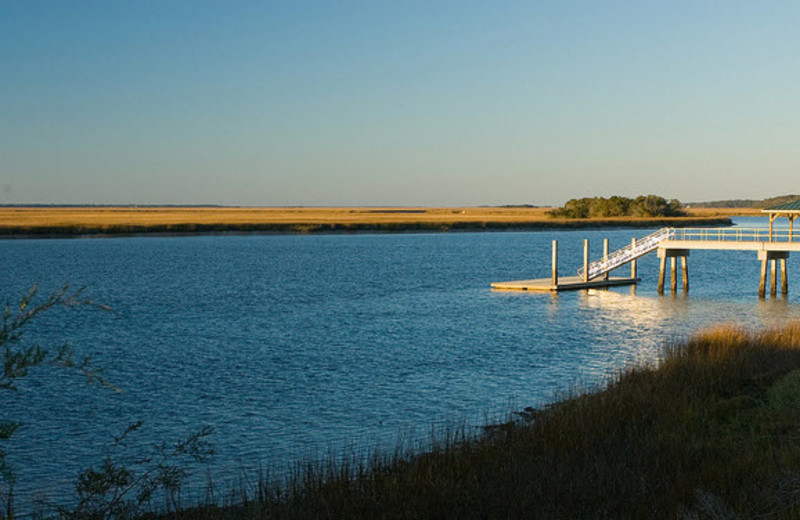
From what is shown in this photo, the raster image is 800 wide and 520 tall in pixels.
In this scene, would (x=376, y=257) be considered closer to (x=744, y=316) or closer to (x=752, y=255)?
(x=752, y=255)

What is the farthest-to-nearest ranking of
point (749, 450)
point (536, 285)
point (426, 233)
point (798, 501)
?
point (426, 233) < point (536, 285) < point (749, 450) < point (798, 501)

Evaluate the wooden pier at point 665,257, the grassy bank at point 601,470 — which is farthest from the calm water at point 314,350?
the grassy bank at point 601,470

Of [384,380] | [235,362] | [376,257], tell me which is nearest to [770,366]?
[384,380]

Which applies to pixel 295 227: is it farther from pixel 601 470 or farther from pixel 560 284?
pixel 601 470

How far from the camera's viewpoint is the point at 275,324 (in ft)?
125

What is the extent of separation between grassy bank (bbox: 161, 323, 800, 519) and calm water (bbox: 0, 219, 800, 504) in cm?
341

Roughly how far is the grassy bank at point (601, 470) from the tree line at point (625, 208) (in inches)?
6273

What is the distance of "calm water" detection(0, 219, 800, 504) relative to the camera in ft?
61.2

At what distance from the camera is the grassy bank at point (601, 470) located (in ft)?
34.9

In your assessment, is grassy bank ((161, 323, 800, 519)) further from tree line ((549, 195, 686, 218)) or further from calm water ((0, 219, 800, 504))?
tree line ((549, 195, 686, 218))

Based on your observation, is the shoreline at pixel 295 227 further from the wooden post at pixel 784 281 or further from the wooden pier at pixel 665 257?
the wooden post at pixel 784 281

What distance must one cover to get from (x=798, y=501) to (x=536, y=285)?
132 ft

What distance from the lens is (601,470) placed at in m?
12.0

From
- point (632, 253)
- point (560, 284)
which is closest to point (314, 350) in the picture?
point (560, 284)
